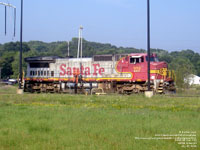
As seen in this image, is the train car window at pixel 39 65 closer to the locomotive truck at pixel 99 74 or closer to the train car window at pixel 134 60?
the locomotive truck at pixel 99 74

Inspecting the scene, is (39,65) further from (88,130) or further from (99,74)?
(88,130)

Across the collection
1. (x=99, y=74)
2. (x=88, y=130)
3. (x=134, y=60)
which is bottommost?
(x=88, y=130)

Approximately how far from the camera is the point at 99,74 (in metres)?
26.8

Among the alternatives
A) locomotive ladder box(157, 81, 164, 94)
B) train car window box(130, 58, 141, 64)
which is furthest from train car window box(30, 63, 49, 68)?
locomotive ladder box(157, 81, 164, 94)

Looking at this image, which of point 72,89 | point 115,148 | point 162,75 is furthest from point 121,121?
point 72,89

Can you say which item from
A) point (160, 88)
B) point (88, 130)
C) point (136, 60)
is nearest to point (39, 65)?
point (136, 60)

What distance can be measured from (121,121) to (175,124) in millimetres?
1770

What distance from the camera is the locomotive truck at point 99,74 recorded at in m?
24.9

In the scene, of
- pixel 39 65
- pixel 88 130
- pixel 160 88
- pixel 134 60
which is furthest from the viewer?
pixel 39 65

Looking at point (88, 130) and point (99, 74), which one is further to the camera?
point (99, 74)

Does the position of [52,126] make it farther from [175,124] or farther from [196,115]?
[196,115]

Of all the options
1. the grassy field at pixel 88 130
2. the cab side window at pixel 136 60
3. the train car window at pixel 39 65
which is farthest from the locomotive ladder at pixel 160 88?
the grassy field at pixel 88 130

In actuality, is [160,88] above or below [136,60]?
below

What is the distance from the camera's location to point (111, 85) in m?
26.2
